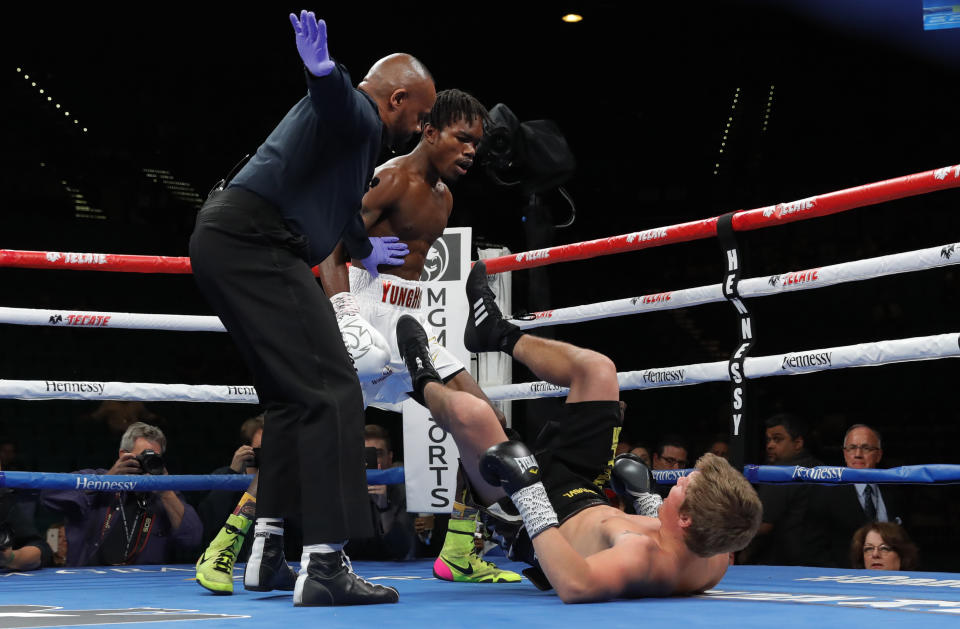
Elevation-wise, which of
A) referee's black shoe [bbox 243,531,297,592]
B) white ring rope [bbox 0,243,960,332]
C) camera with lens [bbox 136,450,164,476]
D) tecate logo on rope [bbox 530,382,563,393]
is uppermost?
white ring rope [bbox 0,243,960,332]

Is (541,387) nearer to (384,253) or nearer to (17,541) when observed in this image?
(384,253)

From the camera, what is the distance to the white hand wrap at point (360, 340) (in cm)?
266

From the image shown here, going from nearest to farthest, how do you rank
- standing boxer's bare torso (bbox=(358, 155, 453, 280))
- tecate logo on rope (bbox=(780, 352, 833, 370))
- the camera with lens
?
tecate logo on rope (bbox=(780, 352, 833, 370)), standing boxer's bare torso (bbox=(358, 155, 453, 280)), the camera with lens

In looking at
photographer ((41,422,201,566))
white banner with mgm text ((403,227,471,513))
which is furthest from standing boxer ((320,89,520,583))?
photographer ((41,422,201,566))

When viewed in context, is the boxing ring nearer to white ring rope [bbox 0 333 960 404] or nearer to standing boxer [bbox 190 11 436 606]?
white ring rope [bbox 0 333 960 404]

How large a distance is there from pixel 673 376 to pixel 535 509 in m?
1.19

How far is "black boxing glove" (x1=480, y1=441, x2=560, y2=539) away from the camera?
6.53 ft

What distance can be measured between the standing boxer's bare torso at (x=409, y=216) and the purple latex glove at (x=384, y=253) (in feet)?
0.32

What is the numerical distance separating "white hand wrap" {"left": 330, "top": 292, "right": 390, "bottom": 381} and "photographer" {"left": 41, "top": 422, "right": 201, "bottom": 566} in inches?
49.5

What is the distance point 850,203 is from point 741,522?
110 cm

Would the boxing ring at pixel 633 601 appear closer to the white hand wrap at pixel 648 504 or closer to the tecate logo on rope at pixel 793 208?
the tecate logo on rope at pixel 793 208

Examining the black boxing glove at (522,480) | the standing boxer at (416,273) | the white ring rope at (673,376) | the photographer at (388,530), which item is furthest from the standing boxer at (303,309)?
the photographer at (388,530)

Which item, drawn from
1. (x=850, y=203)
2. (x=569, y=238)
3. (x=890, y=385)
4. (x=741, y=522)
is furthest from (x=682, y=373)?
(x=569, y=238)

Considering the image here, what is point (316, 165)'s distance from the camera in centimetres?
210
